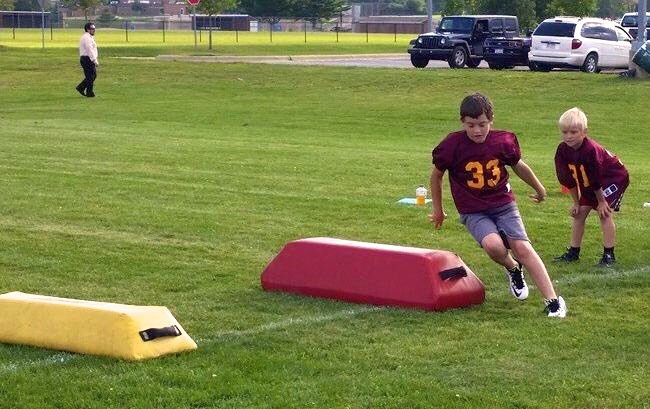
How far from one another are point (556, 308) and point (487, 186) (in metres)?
0.94

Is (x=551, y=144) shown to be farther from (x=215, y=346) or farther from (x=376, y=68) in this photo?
(x=376, y=68)

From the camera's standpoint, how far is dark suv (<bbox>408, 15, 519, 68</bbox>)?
1555 inches

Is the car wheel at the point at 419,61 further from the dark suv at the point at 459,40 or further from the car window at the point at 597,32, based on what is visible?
the car window at the point at 597,32

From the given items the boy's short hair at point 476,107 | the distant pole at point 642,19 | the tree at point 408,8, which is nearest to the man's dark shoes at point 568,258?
the boy's short hair at point 476,107

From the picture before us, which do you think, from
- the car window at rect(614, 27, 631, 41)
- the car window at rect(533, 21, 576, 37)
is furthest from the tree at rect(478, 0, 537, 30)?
the car window at rect(533, 21, 576, 37)

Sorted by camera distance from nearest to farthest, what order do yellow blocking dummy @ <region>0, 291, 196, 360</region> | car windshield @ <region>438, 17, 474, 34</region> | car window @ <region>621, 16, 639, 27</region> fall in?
yellow blocking dummy @ <region>0, 291, 196, 360</region> → car windshield @ <region>438, 17, 474, 34</region> → car window @ <region>621, 16, 639, 27</region>

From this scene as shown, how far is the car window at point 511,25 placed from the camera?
4200 cm

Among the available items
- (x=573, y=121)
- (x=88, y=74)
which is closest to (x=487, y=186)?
(x=573, y=121)

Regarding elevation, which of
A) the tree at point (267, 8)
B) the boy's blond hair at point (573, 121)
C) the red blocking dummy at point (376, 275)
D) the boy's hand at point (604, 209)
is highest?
the boy's blond hair at point (573, 121)

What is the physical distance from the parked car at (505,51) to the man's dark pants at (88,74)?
1357cm

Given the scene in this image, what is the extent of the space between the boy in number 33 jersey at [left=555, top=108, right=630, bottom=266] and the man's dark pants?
69.3 feet

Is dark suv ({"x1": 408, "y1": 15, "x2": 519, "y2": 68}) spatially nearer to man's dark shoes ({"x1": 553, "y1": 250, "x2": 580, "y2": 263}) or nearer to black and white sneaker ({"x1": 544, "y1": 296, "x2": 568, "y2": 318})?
man's dark shoes ({"x1": 553, "y1": 250, "x2": 580, "y2": 263})

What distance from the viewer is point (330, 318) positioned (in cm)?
761

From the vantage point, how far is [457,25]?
135 feet
